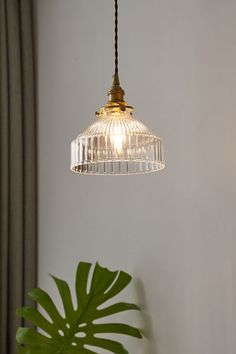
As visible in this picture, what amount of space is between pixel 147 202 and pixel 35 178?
0.98 m

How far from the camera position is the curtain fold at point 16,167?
2873 mm

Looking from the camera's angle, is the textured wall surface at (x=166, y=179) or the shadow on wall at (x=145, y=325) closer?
the textured wall surface at (x=166, y=179)

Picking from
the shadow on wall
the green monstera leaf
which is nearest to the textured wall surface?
the shadow on wall

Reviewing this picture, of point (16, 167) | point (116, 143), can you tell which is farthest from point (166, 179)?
point (16, 167)

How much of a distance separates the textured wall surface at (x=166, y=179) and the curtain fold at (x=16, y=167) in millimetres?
185

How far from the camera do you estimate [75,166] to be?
1.74 m

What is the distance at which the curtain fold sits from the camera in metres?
2.87

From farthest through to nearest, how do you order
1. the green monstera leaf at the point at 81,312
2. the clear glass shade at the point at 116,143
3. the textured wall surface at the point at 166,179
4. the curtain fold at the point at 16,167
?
the curtain fold at the point at 16,167, the green monstera leaf at the point at 81,312, the textured wall surface at the point at 166,179, the clear glass shade at the point at 116,143

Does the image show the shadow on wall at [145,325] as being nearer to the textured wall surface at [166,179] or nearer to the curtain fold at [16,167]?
the textured wall surface at [166,179]

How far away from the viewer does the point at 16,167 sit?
2943 mm

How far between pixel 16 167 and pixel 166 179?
108cm

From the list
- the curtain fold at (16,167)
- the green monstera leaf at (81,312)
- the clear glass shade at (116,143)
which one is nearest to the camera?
the clear glass shade at (116,143)

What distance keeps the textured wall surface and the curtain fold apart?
185 millimetres

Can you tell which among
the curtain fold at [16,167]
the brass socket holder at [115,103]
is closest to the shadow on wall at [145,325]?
the brass socket holder at [115,103]
